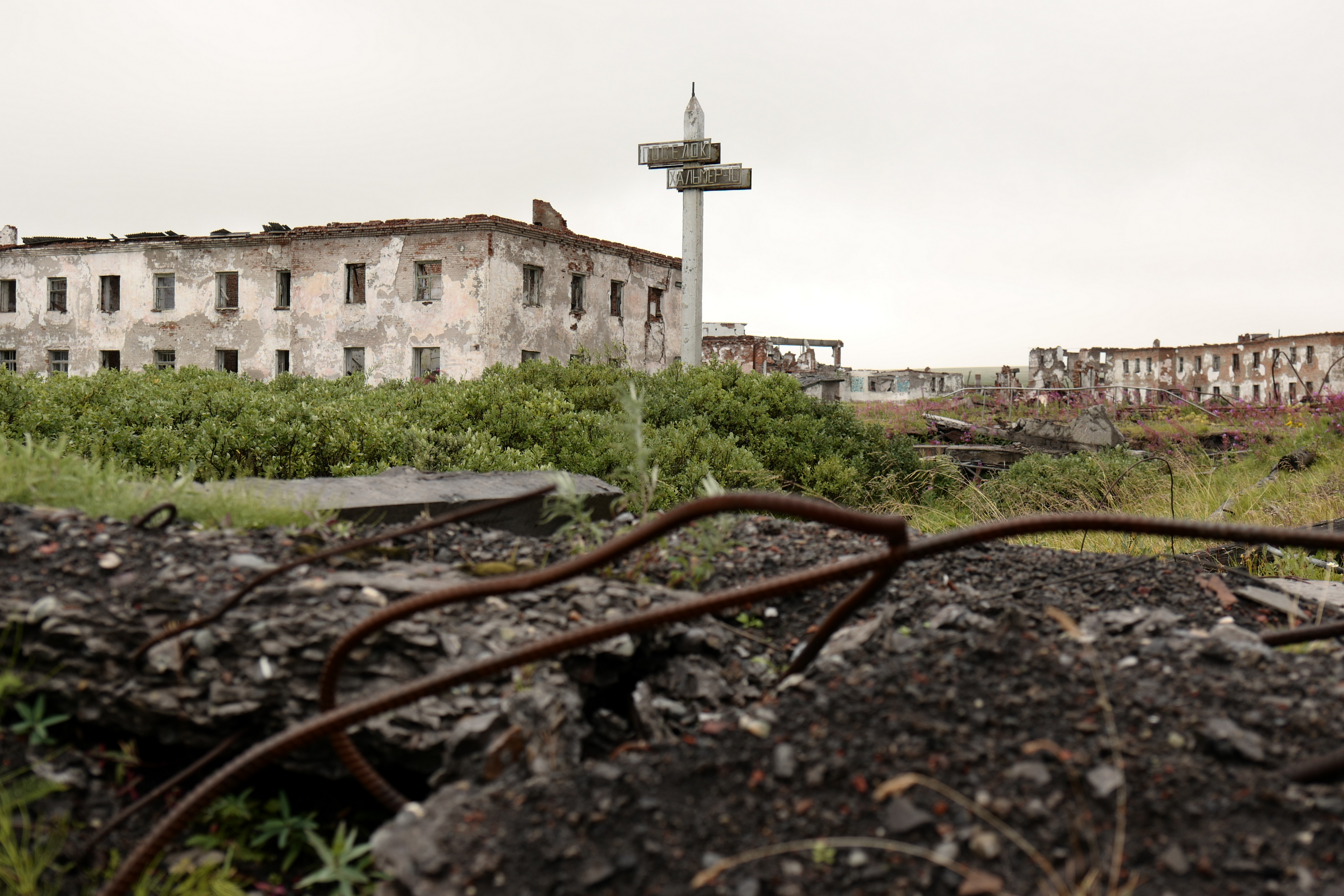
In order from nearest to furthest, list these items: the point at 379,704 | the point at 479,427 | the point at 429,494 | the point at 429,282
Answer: the point at 379,704 < the point at 429,494 < the point at 479,427 < the point at 429,282

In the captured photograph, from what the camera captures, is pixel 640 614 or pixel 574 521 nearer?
pixel 640 614

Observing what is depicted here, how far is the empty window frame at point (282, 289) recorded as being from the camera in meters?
24.8

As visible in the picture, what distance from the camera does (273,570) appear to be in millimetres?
1735

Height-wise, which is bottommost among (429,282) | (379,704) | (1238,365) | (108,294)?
(379,704)

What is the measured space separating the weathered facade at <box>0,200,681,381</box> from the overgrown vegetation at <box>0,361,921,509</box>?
10.5 m

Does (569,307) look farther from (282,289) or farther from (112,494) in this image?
(112,494)

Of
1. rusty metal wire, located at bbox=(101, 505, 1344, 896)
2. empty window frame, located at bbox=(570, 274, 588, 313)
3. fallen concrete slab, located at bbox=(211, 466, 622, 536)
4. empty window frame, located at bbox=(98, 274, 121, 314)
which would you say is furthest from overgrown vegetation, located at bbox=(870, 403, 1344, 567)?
empty window frame, located at bbox=(98, 274, 121, 314)

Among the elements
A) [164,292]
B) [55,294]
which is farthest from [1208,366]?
[55,294]

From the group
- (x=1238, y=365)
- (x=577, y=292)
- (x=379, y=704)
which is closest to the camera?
(x=379, y=704)

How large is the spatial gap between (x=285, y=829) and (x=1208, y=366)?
56427 mm

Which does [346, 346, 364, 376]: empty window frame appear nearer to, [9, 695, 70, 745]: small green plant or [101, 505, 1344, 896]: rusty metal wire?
[9, 695, 70, 745]: small green plant

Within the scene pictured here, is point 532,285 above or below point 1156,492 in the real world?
above

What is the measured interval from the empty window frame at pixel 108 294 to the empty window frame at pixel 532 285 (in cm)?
1342

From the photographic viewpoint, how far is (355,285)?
24.1 metres
